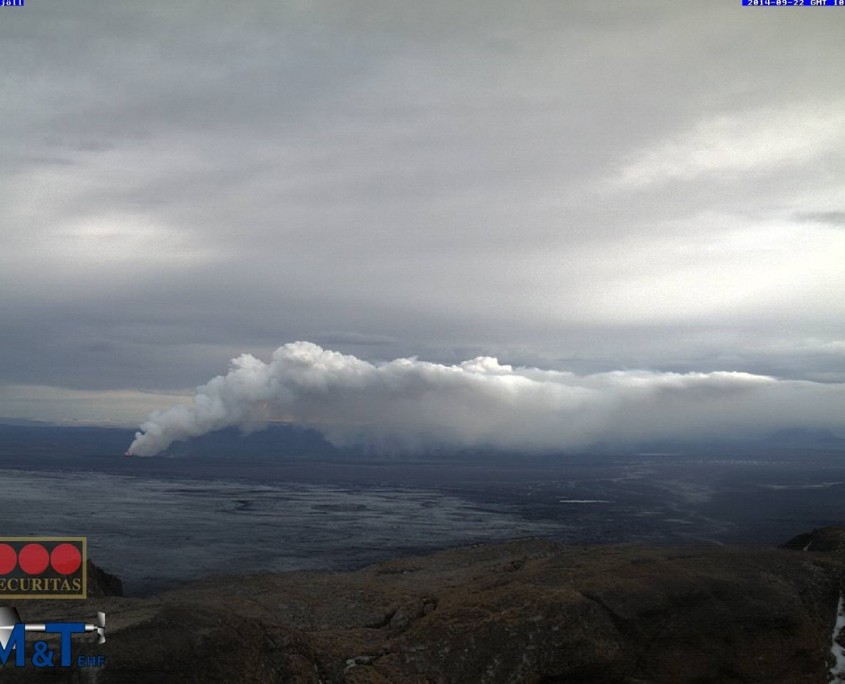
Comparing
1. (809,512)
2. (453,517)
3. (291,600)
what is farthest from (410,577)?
(809,512)

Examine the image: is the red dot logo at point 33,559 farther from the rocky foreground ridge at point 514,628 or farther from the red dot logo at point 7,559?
the rocky foreground ridge at point 514,628

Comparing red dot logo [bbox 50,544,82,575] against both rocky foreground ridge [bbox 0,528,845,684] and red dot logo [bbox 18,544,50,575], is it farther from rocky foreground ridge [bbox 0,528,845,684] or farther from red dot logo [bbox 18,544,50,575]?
rocky foreground ridge [bbox 0,528,845,684]

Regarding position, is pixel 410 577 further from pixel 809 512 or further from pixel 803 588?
pixel 809 512
